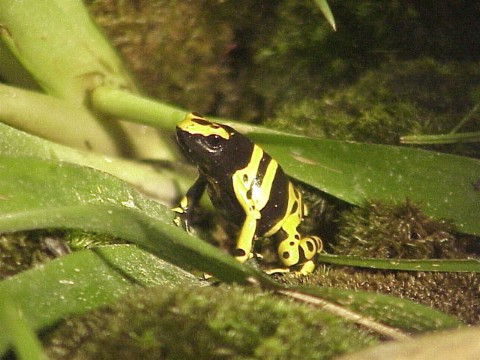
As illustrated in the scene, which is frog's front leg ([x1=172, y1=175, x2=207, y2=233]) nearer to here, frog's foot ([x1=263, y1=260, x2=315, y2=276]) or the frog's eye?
the frog's eye

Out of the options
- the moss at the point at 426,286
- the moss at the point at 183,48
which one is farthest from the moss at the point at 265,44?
the moss at the point at 426,286

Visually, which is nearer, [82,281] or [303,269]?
[82,281]

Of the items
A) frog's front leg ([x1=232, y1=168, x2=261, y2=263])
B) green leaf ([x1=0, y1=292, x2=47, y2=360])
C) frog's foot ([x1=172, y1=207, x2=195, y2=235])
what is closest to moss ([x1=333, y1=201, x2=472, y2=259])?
frog's front leg ([x1=232, y1=168, x2=261, y2=263])

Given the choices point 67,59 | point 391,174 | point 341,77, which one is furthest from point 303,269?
point 67,59

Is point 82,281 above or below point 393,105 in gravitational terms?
below

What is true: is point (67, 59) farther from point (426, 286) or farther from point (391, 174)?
point (426, 286)

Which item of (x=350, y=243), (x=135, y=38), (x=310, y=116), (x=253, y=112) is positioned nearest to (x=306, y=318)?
(x=350, y=243)

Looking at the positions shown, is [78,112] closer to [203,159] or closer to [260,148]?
[203,159]
